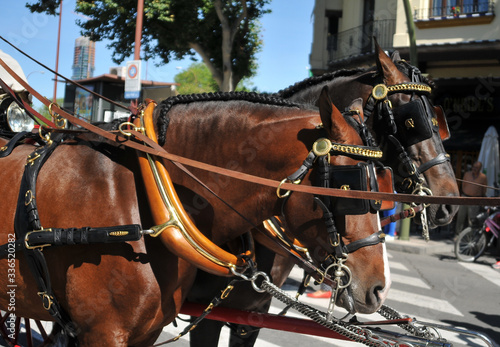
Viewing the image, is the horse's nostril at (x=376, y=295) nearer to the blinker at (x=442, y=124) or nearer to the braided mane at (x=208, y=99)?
the braided mane at (x=208, y=99)

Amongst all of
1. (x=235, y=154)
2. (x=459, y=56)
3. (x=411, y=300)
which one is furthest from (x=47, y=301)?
(x=459, y=56)

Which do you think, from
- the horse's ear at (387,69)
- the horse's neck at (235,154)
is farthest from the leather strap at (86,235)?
the horse's ear at (387,69)

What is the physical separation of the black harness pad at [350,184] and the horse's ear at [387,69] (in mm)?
1833

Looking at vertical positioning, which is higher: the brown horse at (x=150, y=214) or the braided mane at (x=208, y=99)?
the braided mane at (x=208, y=99)

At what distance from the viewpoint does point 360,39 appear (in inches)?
667

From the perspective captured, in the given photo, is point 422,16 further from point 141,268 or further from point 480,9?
point 141,268

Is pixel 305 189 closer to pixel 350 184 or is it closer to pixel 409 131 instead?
pixel 350 184

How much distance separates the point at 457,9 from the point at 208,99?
13.7 m

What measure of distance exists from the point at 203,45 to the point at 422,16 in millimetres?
6390

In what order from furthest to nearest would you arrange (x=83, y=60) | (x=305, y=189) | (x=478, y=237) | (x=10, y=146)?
(x=478, y=237) → (x=83, y=60) → (x=10, y=146) → (x=305, y=189)

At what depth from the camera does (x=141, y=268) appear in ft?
7.00

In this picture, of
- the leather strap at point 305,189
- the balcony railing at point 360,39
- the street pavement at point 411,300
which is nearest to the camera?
the leather strap at point 305,189

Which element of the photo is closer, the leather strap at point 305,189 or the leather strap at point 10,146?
the leather strap at point 305,189

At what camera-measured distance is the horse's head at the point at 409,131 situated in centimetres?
352
